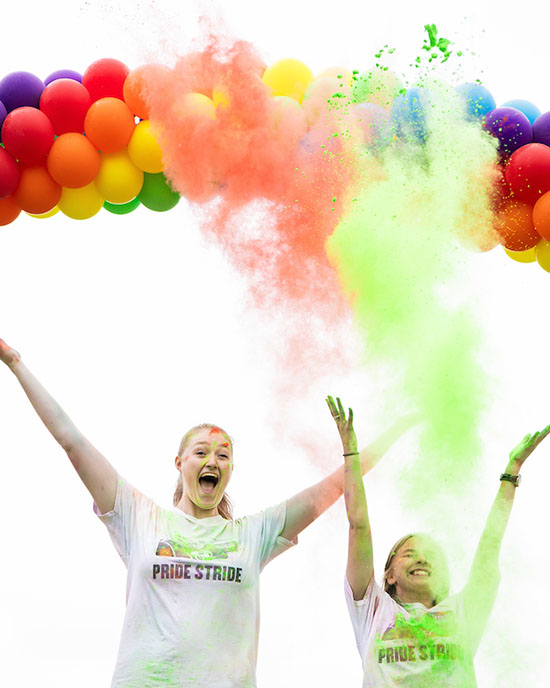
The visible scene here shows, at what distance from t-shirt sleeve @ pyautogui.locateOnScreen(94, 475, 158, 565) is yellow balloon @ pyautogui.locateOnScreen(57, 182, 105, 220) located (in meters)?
1.42

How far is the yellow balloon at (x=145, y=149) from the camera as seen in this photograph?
3.89 meters

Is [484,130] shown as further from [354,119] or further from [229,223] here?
[229,223]

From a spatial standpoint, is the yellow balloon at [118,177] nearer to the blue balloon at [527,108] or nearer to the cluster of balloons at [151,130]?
the cluster of balloons at [151,130]

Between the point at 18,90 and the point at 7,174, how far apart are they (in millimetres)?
380

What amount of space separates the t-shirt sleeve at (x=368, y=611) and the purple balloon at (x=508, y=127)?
5.97 ft

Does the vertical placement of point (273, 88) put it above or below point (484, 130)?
above

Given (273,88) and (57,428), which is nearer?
(57,428)

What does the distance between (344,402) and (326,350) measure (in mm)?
288

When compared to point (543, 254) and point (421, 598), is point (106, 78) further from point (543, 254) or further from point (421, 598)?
point (421, 598)

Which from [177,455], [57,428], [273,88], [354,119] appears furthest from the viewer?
[273,88]

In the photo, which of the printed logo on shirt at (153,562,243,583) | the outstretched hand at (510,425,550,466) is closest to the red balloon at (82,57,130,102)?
the printed logo on shirt at (153,562,243,583)

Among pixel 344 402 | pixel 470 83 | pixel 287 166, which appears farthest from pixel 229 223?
pixel 470 83

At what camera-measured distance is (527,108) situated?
3861 mm

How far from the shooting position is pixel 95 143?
396 centimetres
